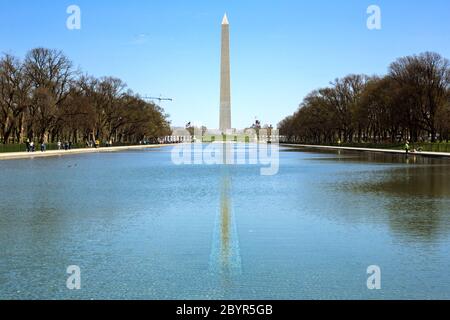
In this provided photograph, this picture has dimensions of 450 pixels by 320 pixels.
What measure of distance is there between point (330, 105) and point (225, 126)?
4882cm

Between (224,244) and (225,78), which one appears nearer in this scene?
(224,244)

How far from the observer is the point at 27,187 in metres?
20.2

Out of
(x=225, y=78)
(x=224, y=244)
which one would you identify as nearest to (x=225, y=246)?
(x=224, y=244)

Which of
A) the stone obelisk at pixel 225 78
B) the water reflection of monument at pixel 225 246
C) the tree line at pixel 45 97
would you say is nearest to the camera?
the water reflection of monument at pixel 225 246

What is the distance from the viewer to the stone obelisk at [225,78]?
5625 cm

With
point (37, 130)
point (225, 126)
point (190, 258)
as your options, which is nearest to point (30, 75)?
point (37, 130)

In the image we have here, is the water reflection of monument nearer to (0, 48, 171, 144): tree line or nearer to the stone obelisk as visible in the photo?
the stone obelisk

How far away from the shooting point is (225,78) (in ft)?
192

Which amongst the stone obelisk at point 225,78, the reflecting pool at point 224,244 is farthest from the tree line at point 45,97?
the reflecting pool at point 224,244

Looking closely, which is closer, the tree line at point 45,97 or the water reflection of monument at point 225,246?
the water reflection of monument at point 225,246

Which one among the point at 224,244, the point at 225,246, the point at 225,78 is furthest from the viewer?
the point at 225,78

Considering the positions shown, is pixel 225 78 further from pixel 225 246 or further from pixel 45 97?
pixel 225 246

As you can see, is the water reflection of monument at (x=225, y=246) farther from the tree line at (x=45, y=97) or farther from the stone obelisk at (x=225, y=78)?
the tree line at (x=45, y=97)
